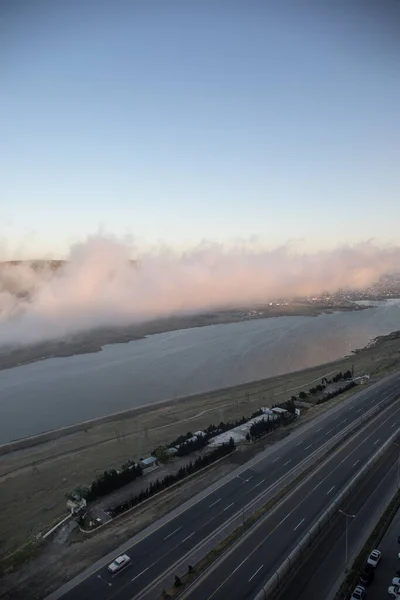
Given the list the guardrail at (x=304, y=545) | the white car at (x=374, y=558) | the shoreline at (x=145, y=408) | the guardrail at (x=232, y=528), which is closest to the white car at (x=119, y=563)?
the guardrail at (x=232, y=528)

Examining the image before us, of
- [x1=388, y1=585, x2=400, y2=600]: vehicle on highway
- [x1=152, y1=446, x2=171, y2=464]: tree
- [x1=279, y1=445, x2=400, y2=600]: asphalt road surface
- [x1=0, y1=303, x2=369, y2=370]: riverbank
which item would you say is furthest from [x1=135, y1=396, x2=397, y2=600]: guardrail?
[x1=0, y1=303, x2=369, y2=370]: riverbank

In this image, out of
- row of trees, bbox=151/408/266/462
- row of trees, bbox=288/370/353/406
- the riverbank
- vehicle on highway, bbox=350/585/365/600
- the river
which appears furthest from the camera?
the riverbank

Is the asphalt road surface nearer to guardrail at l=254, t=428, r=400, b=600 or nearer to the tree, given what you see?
guardrail at l=254, t=428, r=400, b=600

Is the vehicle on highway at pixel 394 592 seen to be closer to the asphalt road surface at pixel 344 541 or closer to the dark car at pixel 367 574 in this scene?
the asphalt road surface at pixel 344 541

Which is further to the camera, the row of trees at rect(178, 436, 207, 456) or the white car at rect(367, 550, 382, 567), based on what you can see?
the row of trees at rect(178, 436, 207, 456)

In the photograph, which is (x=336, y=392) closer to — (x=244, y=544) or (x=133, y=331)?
(x=244, y=544)
